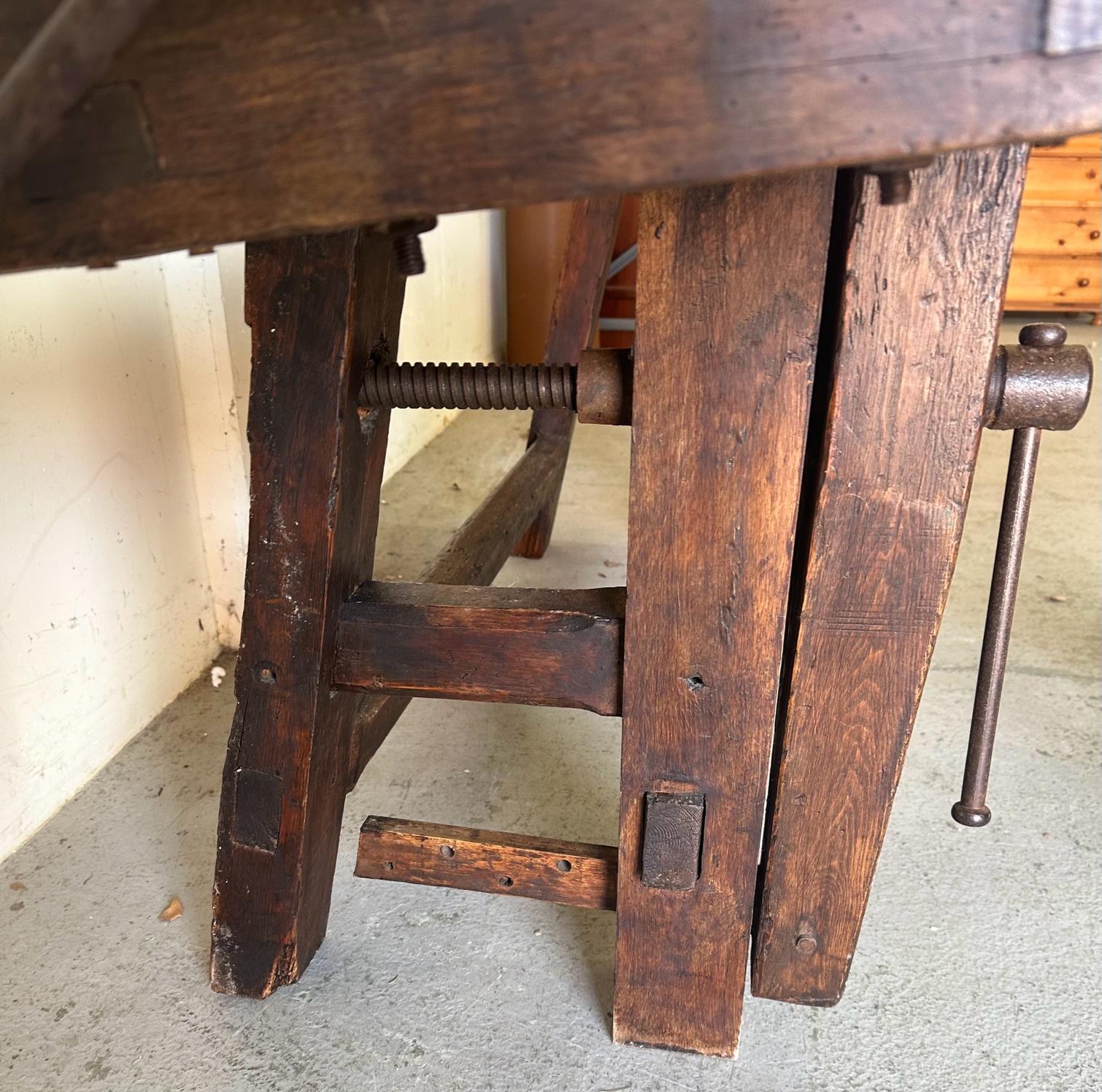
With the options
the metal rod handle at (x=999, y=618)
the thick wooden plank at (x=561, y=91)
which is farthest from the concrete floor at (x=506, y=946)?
the thick wooden plank at (x=561, y=91)

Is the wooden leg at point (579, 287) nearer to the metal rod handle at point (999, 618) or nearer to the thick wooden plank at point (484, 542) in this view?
the thick wooden plank at point (484, 542)

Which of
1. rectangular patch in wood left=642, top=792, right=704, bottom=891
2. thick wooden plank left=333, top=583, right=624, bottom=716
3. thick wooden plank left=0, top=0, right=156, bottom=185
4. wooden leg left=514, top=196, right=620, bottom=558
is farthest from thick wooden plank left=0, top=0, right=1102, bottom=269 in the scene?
wooden leg left=514, top=196, right=620, bottom=558

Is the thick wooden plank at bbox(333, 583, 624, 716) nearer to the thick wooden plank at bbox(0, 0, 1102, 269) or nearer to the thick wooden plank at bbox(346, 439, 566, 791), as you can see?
the thick wooden plank at bbox(346, 439, 566, 791)

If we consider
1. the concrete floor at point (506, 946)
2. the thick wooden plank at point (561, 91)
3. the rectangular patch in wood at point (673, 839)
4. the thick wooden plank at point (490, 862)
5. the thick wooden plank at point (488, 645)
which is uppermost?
the thick wooden plank at point (561, 91)

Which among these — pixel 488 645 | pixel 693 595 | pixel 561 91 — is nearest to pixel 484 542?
pixel 488 645

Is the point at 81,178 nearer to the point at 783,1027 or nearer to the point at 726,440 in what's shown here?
the point at 726,440

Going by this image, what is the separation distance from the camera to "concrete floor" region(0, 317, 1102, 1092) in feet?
3.60

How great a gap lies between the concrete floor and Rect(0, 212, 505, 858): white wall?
0.11 meters

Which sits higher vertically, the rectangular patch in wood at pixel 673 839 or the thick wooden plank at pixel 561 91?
the thick wooden plank at pixel 561 91

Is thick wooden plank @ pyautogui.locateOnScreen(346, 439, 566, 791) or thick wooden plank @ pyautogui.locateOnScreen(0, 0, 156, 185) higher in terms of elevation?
thick wooden plank @ pyautogui.locateOnScreen(0, 0, 156, 185)

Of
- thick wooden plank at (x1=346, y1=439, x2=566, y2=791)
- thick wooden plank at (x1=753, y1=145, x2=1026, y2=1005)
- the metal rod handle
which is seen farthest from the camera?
thick wooden plank at (x1=346, y1=439, x2=566, y2=791)

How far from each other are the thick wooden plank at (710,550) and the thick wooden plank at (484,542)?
0.35 meters

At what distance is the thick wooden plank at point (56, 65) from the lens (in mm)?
425

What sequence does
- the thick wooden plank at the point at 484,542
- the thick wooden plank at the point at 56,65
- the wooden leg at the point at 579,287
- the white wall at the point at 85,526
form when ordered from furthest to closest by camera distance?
the wooden leg at the point at 579,287
the white wall at the point at 85,526
the thick wooden plank at the point at 484,542
the thick wooden plank at the point at 56,65
